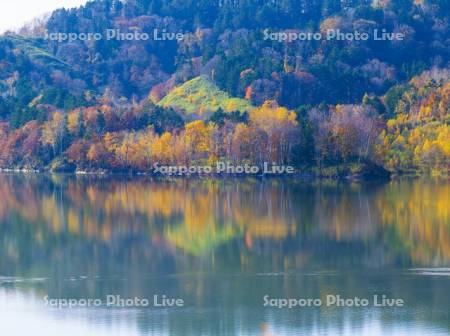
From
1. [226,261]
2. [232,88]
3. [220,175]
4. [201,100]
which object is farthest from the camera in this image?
[232,88]

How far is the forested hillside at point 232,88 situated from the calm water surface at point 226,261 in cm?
2593

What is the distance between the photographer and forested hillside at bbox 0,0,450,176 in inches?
3211

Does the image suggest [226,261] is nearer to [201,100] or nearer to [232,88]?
[201,100]

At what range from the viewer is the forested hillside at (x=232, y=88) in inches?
3211

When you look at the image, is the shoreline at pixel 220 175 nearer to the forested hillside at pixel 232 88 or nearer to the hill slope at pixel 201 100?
the forested hillside at pixel 232 88

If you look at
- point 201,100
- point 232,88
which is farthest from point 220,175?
point 232,88

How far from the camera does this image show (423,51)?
443ft

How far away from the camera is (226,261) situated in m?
31.6

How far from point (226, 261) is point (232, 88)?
279 ft

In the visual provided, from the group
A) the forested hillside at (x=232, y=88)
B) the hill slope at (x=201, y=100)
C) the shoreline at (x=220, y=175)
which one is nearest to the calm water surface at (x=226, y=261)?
the shoreline at (x=220, y=175)

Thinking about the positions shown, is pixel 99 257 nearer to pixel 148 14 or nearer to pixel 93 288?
pixel 93 288

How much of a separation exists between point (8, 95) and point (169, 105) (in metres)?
28.4

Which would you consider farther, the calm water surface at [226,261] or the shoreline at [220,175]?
the shoreline at [220,175]

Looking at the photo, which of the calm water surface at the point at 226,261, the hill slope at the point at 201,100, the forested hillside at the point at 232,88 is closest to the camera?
the calm water surface at the point at 226,261
